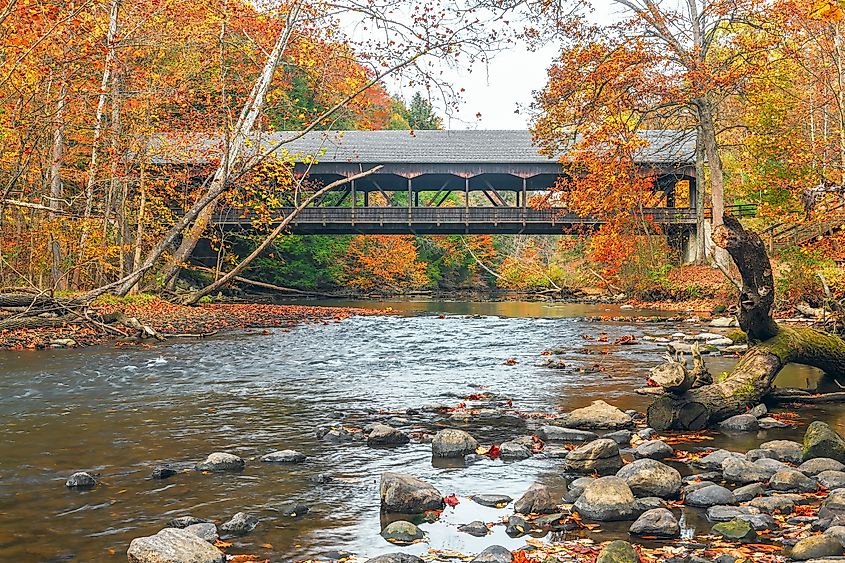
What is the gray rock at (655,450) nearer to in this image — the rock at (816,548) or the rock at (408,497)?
the rock at (408,497)

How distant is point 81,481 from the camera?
15.3ft

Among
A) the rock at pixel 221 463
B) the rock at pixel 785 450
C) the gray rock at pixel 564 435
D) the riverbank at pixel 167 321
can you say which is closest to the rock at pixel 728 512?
the rock at pixel 785 450

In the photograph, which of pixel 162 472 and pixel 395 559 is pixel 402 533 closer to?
pixel 395 559

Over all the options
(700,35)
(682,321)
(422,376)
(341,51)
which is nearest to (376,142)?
(700,35)

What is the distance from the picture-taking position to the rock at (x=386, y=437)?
577 cm

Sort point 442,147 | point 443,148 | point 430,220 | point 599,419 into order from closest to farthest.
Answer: point 599,419, point 430,220, point 443,148, point 442,147

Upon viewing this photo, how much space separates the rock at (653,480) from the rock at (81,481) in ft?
10.4

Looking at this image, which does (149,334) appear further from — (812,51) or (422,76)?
(812,51)

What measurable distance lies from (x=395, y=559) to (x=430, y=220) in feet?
86.9

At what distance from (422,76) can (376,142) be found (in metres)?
22.2

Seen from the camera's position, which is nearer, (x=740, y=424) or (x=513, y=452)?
(x=513, y=452)

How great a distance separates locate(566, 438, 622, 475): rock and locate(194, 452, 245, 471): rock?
84.2 inches

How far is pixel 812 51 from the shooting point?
80.4 feet

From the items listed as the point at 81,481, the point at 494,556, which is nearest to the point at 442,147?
the point at 81,481
